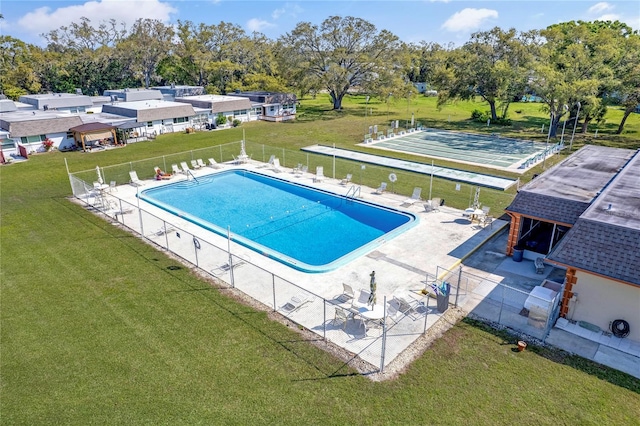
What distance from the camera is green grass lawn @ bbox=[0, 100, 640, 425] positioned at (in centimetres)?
939

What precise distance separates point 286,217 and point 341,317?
10.9m

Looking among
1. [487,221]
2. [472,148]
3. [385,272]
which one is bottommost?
[385,272]

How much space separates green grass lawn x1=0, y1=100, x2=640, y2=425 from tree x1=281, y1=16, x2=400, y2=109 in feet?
153

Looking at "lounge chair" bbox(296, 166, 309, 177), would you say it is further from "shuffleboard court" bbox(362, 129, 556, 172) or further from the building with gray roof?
the building with gray roof

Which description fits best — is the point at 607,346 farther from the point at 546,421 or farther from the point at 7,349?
the point at 7,349

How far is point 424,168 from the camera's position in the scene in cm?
3053

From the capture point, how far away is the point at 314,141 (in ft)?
132

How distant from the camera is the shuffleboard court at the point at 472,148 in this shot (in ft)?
107

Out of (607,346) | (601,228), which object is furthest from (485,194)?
(607,346)

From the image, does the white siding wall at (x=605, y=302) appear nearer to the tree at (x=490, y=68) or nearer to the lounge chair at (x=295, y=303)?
the lounge chair at (x=295, y=303)

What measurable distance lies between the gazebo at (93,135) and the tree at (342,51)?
91.5 feet

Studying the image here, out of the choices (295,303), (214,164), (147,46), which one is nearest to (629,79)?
(214,164)

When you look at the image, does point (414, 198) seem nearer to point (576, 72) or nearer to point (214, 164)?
point (214, 164)

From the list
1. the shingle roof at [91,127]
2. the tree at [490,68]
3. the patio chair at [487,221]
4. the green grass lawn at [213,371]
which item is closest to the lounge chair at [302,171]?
the patio chair at [487,221]
